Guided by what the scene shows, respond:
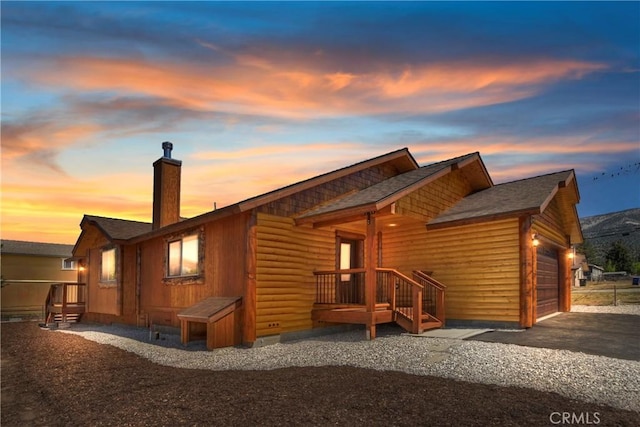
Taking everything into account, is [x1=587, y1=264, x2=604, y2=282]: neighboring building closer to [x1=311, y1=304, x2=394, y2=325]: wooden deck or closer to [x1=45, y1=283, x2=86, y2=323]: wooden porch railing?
[x1=311, y1=304, x2=394, y2=325]: wooden deck

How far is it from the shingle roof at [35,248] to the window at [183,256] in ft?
67.2

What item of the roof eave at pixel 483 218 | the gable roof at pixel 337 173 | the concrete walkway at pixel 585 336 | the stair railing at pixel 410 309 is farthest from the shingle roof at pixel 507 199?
the concrete walkway at pixel 585 336

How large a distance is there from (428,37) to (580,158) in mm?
22710

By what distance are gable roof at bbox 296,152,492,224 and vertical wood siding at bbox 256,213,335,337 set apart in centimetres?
64

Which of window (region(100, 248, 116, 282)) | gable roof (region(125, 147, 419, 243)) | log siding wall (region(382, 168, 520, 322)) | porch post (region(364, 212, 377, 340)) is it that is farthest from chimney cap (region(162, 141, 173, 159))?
porch post (region(364, 212, 377, 340))

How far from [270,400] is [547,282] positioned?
13322 mm

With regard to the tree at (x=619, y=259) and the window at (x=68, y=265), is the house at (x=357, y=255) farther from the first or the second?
the tree at (x=619, y=259)

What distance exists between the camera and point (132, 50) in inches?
452

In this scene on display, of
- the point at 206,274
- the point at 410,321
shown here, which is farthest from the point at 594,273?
the point at 206,274

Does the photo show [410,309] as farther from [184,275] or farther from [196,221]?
[184,275]

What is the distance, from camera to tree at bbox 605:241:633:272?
60822 millimetres

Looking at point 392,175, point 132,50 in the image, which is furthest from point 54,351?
point 392,175

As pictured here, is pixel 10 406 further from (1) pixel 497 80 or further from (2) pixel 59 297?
(2) pixel 59 297

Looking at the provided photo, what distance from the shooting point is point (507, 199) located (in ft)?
46.0
